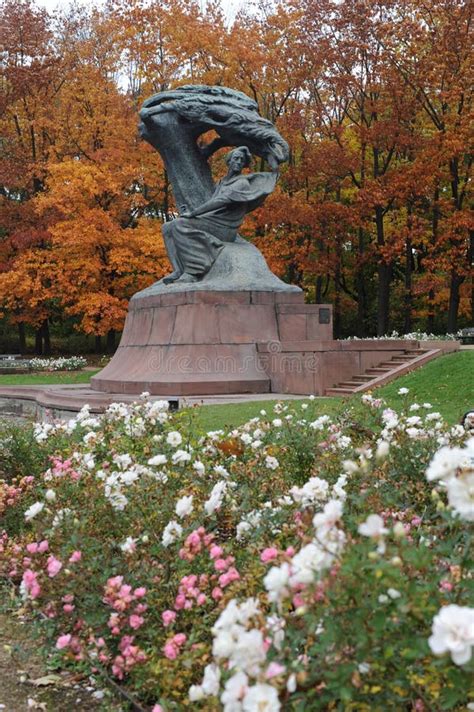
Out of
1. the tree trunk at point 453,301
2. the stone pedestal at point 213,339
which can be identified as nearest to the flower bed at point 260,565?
the stone pedestal at point 213,339

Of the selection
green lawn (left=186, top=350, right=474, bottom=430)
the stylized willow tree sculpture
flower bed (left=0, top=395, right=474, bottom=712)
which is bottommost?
green lawn (left=186, top=350, right=474, bottom=430)

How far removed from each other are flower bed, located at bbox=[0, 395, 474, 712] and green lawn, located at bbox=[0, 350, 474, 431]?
387 cm

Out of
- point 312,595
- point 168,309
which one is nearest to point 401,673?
point 312,595

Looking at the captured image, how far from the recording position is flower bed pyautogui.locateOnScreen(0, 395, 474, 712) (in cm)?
194

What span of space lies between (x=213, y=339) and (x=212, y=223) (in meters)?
2.55

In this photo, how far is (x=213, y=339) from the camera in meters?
14.6

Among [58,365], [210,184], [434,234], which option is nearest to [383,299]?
[434,234]

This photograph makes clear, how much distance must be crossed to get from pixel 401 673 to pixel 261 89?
1078 inches

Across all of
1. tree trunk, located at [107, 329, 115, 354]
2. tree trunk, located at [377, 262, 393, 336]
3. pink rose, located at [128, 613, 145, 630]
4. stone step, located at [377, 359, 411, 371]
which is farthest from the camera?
tree trunk, located at [107, 329, 115, 354]

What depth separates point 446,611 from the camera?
1666mm

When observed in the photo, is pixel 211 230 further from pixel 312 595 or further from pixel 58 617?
pixel 312 595

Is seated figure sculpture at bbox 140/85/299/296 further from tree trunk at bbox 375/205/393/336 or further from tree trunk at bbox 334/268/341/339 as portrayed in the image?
tree trunk at bbox 334/268/341/339

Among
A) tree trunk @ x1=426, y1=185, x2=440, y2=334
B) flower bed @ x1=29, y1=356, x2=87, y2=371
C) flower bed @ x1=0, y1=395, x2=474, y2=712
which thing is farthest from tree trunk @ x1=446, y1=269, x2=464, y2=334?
flower bed @ x1=0, y1=395, x2=474, y2=712

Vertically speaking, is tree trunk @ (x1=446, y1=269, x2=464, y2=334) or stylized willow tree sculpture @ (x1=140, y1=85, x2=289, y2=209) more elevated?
stylized willow tree sculpture @ (x1=140, y1=85, x2=289, y2=209)
